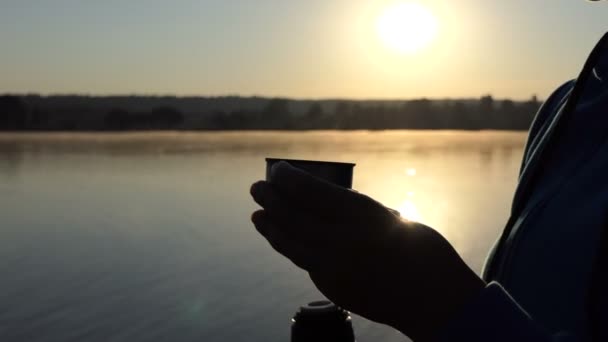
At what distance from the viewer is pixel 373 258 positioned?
29.0 inches

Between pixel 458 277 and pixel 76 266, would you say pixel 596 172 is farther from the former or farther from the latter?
pixel 76 266

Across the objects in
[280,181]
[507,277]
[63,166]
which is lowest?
[63,166]

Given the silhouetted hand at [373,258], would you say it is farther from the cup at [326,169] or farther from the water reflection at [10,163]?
the water reflection at [10,163]

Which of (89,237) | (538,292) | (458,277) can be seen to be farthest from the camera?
(89,237)

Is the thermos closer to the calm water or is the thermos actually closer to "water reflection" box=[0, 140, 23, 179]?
the calm water

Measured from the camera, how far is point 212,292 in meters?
5.46

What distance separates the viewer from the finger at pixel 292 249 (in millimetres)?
770

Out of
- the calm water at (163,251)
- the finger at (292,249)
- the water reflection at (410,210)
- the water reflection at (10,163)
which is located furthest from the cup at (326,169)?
the water reflection at (10,163)

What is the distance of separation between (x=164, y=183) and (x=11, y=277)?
23.4 ft

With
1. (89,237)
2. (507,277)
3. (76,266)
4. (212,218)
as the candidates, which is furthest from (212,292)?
(507,277)

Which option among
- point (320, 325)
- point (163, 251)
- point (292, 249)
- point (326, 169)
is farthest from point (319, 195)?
point (163, 251)

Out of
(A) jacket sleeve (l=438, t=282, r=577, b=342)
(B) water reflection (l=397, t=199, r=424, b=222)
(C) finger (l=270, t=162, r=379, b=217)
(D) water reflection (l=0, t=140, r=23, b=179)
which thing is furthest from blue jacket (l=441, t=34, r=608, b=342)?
(D) water reflection (l=0, t=140, r=23, b=179)

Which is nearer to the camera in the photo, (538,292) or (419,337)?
(419,337)

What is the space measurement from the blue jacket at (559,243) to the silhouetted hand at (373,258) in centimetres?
3
